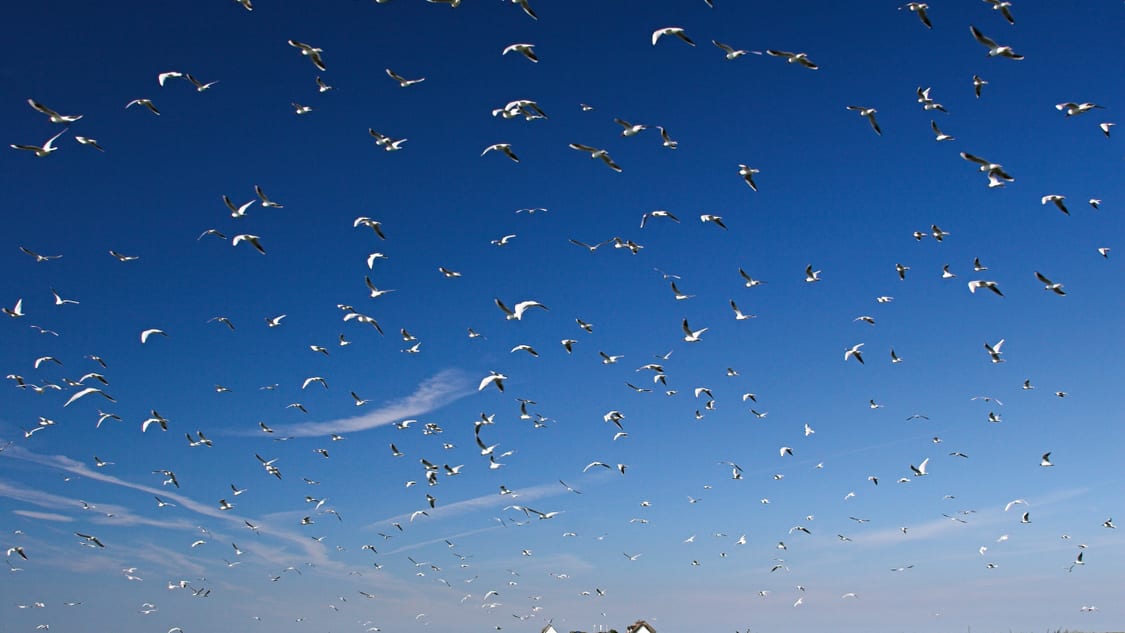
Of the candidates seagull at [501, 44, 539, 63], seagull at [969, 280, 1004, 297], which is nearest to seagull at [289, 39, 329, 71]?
seagull at [501, 44, 539, 63]

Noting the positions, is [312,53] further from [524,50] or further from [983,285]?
[983,285]

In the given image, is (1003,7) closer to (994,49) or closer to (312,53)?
(994,49)

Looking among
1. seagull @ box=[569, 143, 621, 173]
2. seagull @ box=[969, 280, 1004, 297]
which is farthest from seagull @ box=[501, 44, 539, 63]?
seagull @ box=[969, 280, 1004, 297]

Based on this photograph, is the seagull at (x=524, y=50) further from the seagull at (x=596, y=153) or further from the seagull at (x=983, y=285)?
the seagull at (x=983, y=285)

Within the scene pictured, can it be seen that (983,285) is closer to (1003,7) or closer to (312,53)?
(1003,7)

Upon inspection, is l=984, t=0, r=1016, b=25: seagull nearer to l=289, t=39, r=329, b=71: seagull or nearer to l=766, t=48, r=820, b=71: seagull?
l=766, t=48, r=820, b=71: seagull

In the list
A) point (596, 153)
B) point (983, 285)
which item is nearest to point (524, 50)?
point (596, 153)

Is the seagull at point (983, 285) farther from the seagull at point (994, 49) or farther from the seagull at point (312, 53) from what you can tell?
the seagull at point (312, 53)

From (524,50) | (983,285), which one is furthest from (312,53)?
(983,285)

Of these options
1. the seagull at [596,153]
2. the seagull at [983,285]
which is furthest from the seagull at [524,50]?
the seagull at [983,285]

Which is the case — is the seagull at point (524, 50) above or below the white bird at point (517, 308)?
above

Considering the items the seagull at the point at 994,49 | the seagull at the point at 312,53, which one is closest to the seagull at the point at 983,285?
the seagull at the point at 994,49

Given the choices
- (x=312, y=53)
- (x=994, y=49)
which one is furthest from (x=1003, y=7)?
(x=312, y=53)

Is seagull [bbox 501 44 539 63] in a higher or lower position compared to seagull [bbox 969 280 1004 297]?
higher
